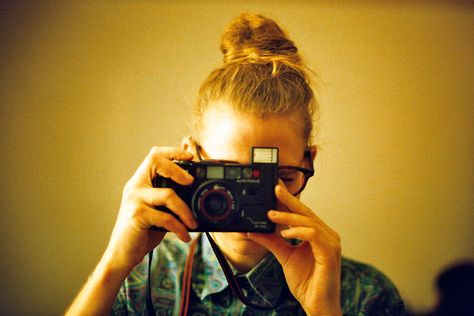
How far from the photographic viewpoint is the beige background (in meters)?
1.17

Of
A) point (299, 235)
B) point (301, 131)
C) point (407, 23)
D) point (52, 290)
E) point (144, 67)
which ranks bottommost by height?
point (52, 290)


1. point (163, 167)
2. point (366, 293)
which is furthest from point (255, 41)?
point (366, 293)

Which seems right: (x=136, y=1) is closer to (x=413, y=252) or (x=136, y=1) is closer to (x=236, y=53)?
(x=236, y=53)

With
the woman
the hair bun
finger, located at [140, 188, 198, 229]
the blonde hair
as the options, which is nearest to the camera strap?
the woman

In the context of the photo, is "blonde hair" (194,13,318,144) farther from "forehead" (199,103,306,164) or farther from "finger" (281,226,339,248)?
"finger" (281,226,339,248)

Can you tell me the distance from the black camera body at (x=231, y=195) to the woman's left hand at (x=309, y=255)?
23 millimetres

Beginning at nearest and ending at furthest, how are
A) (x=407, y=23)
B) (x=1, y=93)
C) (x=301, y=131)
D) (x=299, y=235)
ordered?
1. (x=299, y=235)
2. (x=301, y=131)
3. (x=1, y=93)
4. (x=407, y=23)

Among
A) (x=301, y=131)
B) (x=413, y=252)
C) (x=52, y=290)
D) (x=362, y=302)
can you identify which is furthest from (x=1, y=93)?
(x=413, y=252)

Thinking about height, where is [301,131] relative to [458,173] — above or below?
above

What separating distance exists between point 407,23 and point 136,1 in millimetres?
1007

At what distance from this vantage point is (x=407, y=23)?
1.27 metres

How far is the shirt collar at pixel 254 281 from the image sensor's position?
0.78 m

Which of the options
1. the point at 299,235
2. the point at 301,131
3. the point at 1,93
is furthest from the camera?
the point at 1,93

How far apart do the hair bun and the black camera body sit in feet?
1.10
